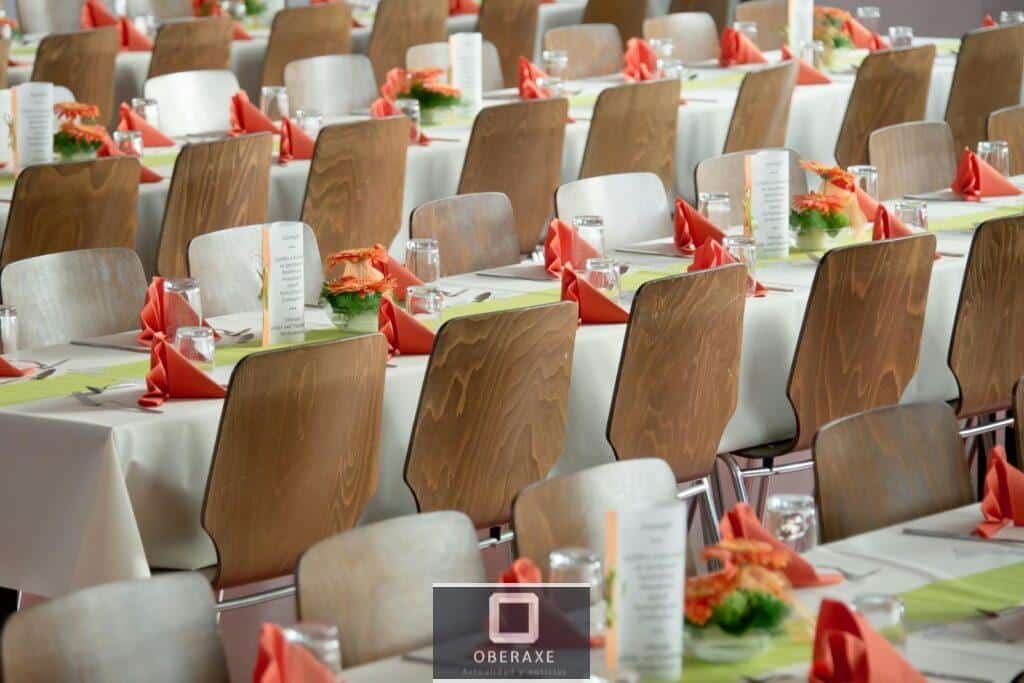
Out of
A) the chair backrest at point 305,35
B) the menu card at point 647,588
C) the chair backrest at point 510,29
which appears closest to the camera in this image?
the menu card at point 647,588

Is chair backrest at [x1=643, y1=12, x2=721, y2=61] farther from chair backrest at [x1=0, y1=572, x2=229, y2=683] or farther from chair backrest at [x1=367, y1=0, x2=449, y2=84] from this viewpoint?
chair backrest at [x1=0, y1=572, x2=229, y2=683]

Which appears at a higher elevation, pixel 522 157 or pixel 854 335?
pixel 522 157

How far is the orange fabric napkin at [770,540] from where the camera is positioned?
3.17 metres

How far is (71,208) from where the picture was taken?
6090 millimetres

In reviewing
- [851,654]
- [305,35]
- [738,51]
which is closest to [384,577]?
[851,654]

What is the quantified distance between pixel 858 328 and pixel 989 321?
46 cm

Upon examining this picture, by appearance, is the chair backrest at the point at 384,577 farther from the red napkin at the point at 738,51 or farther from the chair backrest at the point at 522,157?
the red napkin at the point at 738,51

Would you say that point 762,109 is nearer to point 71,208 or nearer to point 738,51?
point 738,51

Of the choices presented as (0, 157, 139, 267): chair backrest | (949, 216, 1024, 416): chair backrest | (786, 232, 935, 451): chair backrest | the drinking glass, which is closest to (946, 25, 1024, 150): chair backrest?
(949, 216, 1024, 416): chair backrest

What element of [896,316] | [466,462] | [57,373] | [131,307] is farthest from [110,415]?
[896,316]

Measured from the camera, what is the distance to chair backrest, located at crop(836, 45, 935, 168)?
8.05 metres

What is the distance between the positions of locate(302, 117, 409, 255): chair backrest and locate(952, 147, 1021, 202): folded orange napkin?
177cm

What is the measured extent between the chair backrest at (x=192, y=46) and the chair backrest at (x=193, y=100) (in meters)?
1.11

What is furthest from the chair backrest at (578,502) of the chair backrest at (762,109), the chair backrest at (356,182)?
the chair backrest at (762,109)
